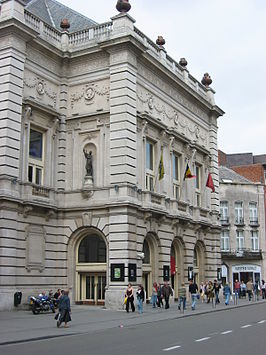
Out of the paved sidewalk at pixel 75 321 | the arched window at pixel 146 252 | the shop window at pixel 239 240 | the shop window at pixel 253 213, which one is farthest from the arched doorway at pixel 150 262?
the shop window at pixel 253 213

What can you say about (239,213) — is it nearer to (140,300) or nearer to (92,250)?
(92,250)

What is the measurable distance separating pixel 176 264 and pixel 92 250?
9.03m

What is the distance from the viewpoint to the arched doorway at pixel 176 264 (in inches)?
1564

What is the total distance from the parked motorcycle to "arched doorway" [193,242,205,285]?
707 inches

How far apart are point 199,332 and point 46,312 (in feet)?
39.7

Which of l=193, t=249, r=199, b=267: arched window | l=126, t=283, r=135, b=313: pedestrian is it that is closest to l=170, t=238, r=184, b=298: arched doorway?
l=193, t=249, r=199, b=267: arched window

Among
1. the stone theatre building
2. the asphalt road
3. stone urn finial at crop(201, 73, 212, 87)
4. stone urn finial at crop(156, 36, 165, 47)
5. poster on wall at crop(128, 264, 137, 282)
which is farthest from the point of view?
stone urn finial at crop(201, 73, 212, 87)

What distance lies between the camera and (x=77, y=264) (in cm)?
3400

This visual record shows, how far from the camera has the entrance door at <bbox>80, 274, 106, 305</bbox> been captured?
110ft

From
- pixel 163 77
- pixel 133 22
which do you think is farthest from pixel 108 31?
pixel 163 77

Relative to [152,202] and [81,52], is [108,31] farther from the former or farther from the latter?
[152,202]

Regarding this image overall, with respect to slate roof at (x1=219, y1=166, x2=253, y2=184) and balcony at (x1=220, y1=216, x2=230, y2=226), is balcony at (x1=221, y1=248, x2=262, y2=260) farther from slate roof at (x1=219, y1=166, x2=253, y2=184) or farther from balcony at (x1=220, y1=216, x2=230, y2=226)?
slate roof at (x1=219, y1=166, x2=253, y2=184)

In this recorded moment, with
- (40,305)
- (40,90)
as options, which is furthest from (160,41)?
(40,305)

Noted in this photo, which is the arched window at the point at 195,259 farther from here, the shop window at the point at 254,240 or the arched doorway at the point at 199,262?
the shop window at the point at 254,240
